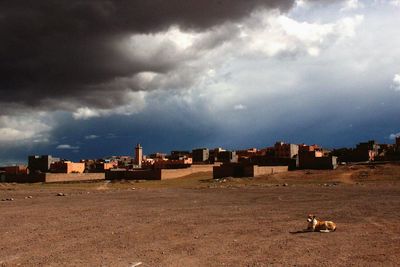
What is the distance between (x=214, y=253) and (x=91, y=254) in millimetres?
3261

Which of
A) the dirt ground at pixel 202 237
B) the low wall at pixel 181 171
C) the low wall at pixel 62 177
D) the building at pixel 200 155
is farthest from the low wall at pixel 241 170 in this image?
the building at pixel 200 155

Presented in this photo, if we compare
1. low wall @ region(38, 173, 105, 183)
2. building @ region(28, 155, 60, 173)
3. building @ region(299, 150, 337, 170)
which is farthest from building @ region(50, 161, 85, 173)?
building @ region(299, 150, 337, 170)

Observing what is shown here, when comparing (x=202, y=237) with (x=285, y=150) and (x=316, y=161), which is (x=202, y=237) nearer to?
(x=316, y=161)

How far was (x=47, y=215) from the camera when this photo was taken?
74.5ft

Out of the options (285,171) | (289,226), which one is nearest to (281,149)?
(285,171)

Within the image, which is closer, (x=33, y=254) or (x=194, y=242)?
(x=33, y=254)

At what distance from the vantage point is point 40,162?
103438 millimetres

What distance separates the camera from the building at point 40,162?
101825 mm

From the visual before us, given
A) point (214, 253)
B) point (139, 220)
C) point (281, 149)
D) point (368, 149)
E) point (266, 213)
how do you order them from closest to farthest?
1. point (214, 253)
2. point (139, 220)
3. point (266, 213)
4. point (368, 149)
5. point (281, 149)

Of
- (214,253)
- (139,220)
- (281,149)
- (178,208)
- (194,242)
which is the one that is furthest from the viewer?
(281,149)

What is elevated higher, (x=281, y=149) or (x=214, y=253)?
(x=281, y=149)

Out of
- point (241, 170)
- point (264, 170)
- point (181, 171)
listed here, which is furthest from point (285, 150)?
point (241, 170)

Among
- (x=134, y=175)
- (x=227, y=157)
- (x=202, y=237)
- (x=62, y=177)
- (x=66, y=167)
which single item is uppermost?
A: (x=227, y=157)

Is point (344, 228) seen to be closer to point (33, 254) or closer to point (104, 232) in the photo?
point (104, 232)
